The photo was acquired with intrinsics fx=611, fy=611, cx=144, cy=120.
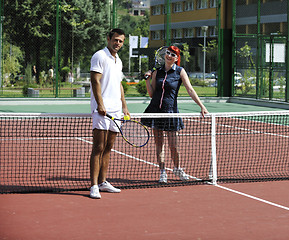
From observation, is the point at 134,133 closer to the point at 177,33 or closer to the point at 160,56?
the point at 160,56

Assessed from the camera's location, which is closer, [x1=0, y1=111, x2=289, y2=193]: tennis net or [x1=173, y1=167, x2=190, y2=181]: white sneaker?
[x1=0, y1=111, x2=289, y2=193]: tennis net

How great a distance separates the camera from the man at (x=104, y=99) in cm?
623

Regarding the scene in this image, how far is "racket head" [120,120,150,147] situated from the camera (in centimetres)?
662

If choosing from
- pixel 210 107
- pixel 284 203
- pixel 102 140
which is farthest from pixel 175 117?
pixel 210 107

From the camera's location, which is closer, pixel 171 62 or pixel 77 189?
pixel 77 189

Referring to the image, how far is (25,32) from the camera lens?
66.2 ft

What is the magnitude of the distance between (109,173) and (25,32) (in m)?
13.4

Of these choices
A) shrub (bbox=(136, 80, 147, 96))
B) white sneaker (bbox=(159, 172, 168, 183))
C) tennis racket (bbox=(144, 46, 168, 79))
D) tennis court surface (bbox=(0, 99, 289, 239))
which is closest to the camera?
tennis court surface (bbox=(0, 99, 289, 239))

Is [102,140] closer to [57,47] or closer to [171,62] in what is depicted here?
[171,62]

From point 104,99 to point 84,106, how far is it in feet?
44.5

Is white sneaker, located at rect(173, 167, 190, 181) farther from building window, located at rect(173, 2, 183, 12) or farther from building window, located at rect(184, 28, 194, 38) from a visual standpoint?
building window, located at rect(173, 2, 183, 12)

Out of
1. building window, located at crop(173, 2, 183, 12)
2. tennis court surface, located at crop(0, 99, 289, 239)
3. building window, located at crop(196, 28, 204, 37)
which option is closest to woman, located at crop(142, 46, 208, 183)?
tennis court surface, located at crop(0, 99, 289, 239)

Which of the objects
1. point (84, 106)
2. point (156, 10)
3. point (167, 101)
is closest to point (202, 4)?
point (156, 10)

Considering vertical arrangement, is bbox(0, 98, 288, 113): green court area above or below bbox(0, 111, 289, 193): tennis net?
above
